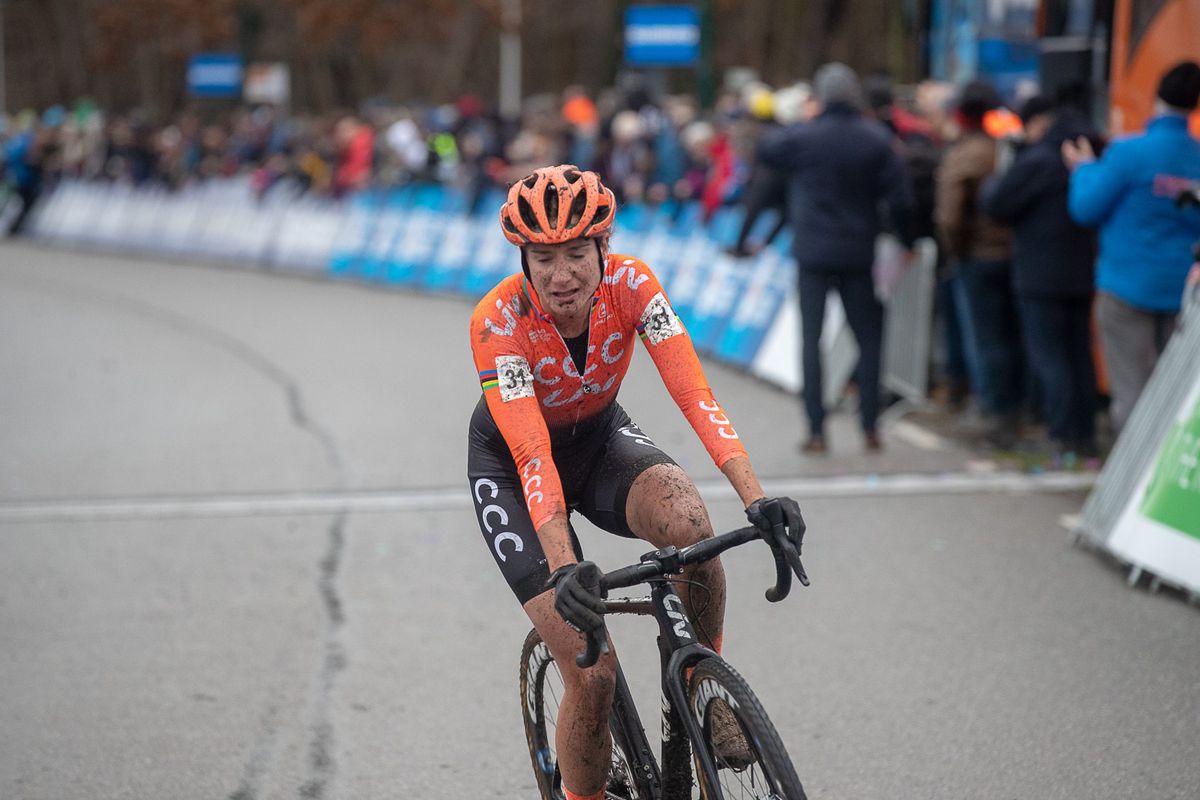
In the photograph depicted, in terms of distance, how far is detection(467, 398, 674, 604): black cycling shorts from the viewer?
4.23 metres

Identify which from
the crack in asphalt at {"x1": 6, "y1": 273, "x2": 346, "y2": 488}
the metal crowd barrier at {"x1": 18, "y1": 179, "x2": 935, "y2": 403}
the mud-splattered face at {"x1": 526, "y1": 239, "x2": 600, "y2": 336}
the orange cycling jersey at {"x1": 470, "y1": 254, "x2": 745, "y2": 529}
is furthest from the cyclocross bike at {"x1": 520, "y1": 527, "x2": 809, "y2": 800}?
the metal crowd barrier at {"x1": 18, "y1": 179, "x2": 935, "y2": 403}

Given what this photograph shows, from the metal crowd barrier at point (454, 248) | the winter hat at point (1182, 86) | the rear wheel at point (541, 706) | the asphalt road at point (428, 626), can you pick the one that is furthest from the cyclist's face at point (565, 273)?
the metal crowd barrier at point (454, 248)

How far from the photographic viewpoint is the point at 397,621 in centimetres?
679

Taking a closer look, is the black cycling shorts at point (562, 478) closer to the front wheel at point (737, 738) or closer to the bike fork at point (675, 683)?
the bike fork at point (675, 683)

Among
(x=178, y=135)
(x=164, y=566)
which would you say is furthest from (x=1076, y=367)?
(x=178, y=135)

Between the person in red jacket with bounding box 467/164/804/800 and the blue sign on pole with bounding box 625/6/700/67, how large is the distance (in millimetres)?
23270

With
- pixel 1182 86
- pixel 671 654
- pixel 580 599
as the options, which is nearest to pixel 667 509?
pixel 671 654

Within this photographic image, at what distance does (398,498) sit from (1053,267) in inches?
162

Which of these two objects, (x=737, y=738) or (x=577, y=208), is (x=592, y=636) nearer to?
(x=737, y=738)

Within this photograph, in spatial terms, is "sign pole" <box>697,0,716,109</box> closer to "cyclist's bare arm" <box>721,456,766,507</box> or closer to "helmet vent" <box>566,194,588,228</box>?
"helmet vent" <box>566,194,588,228</box>

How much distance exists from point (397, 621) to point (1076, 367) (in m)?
4.87

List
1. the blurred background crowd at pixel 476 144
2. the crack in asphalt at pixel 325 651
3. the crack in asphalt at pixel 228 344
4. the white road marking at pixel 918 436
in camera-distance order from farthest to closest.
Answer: the blurred background crowd at pixel 476 144 → the crack in asphalt at pixel 228 344 → the white road marking at pixel 918 436 → the crack in asphalt at pixel 325 651

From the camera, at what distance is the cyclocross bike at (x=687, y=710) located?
3514 millimetres

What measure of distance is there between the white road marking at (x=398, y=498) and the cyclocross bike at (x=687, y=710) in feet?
15.9
